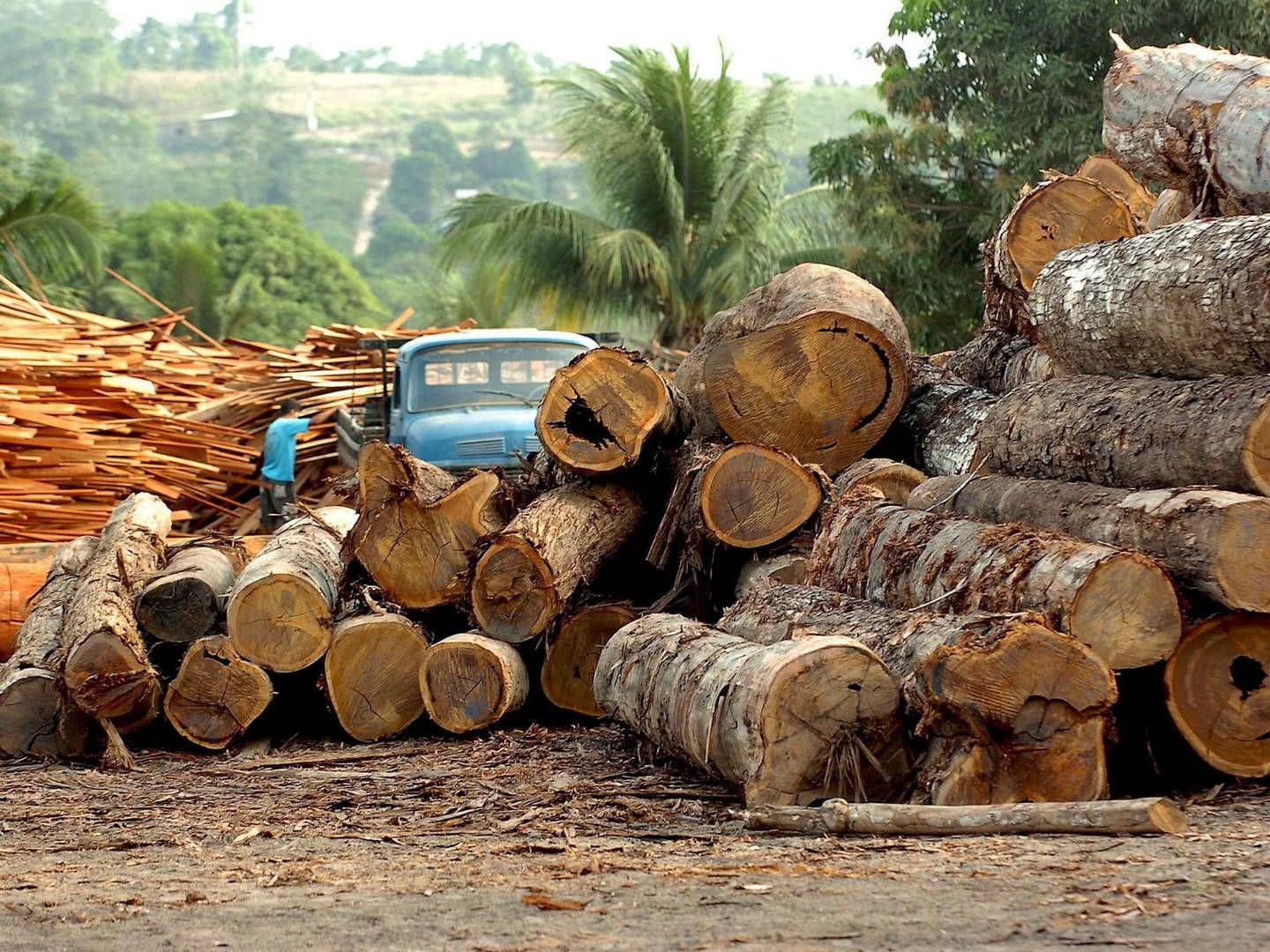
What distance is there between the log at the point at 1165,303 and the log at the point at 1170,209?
1.30 metres

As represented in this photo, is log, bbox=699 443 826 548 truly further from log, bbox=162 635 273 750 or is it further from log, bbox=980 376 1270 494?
log, bbox=162 635 273 750

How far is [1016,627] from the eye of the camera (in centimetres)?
540

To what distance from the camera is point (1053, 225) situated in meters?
9.05

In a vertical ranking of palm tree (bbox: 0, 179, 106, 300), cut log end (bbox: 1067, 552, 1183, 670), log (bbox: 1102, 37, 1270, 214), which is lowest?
cut log end (bbox: 1067, 552, 1183, 670)

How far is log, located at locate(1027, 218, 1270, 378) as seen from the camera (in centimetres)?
625

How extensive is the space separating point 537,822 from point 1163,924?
8.96 feet

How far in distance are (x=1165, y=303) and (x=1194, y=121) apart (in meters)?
1.94

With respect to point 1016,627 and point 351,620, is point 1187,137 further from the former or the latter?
point 351,620

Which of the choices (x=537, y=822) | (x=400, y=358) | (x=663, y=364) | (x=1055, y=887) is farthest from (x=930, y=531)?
(x=663, y=364)

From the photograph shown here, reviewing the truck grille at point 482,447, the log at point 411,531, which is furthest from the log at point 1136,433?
the truck grille at point 482,447

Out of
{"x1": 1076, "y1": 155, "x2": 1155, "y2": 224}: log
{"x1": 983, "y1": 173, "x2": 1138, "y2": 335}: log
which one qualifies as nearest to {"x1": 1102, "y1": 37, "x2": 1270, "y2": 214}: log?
{"x1": 983, "y1": 173, "x2": 1138, "y2": 335}: log

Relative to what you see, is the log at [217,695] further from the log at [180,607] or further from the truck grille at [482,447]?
the truck grille at [482,447]

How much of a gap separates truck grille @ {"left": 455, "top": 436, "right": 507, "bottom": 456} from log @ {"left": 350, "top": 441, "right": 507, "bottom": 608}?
365 cm

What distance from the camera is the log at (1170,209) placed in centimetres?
867
